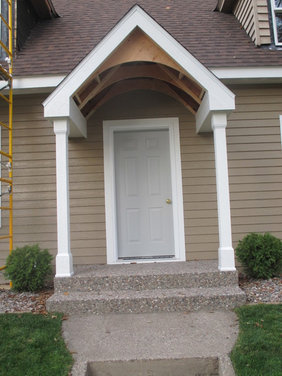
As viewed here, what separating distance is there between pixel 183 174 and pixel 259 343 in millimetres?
2762

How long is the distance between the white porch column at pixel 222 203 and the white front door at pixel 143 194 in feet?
4.24

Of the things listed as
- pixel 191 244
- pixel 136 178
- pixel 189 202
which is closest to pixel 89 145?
pixel 136 178

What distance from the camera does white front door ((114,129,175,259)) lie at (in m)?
5.09

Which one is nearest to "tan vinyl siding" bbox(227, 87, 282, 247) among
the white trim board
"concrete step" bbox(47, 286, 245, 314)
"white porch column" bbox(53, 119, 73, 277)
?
the white trim board

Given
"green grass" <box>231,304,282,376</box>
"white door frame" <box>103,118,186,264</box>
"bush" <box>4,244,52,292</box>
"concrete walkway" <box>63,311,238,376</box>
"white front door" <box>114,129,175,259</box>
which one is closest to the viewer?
"green grass" <box>231,304,282,376</box>

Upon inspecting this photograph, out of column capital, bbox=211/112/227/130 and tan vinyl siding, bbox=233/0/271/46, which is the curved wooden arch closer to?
column capital, bbox=211/112/227/130

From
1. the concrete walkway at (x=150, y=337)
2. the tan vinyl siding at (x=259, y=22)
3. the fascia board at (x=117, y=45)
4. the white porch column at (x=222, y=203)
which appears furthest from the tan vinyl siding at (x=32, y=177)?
the tan vinyl siding at (x=259, y=22)

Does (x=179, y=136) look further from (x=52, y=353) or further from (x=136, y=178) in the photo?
(x=52, y=353)

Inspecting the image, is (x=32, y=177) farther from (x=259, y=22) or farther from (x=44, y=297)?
(x=259, y=22)

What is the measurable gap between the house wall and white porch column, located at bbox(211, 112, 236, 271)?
1.02 m

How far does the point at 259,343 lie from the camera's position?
2650mm

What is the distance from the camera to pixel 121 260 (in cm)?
492

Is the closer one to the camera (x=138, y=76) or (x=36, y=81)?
(x=138, y=76)

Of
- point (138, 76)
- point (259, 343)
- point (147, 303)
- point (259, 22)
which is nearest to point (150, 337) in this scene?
point (147, 303)
